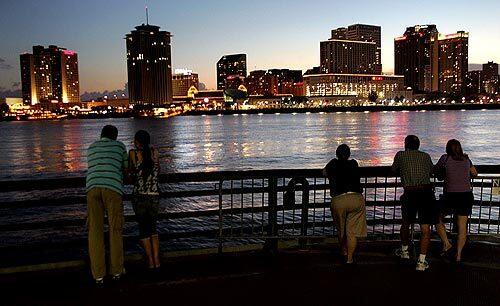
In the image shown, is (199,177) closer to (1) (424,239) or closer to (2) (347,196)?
(2) (347,196)

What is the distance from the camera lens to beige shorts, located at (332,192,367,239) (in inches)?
307

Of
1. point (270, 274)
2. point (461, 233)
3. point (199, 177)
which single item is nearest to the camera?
point (270, 274)

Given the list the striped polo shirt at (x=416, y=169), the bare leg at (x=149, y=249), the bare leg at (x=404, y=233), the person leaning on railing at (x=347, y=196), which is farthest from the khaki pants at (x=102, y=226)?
the bare leg at (x=404, y=233)

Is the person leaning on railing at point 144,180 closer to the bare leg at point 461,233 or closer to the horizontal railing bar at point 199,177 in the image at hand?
the horizontal railing bar at point 199,177

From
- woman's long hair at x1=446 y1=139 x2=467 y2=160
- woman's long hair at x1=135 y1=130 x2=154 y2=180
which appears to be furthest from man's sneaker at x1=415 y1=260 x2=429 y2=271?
woman's long hair at x1=135 y1=130 x2=154 y2=180

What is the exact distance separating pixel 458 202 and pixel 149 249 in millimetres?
4740

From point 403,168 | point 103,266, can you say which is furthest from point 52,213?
point 403,168

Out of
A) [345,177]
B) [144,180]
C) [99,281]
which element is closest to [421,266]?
[345,177]

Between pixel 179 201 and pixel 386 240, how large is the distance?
757 inches

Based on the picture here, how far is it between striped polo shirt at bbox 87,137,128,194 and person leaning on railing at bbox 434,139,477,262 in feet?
15.6

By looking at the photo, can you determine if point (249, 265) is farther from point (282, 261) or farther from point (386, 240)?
point (386, 240)

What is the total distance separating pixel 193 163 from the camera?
53500 mm

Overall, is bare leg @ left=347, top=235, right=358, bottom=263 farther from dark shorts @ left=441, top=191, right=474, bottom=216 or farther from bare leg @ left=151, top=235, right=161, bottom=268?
bare leg @ left=151, top=235, right=161, bottom=268

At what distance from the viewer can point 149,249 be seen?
7.76m
